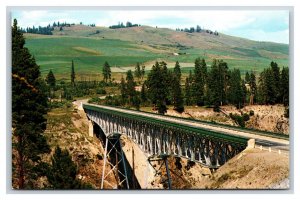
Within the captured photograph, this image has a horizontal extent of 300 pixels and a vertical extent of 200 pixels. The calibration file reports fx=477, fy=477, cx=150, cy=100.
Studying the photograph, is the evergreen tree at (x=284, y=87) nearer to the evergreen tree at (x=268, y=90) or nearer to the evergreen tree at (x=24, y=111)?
the evergreen tree at (x=268, y=90)

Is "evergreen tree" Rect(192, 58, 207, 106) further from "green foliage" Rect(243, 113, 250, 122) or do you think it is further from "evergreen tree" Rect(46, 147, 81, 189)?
"evergreen tree" Rect(46, 147, 81, 189)

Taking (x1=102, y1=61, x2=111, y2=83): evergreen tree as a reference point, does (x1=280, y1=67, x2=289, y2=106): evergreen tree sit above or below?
below

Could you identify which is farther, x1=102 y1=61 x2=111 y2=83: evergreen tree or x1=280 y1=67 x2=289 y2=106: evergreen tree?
x1=102 y1=61 x2=111 y2=83: evergreen tree

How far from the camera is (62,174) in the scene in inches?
1436

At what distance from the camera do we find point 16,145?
35.4 m

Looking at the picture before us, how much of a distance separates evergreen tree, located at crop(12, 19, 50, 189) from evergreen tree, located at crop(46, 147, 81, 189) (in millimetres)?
1372

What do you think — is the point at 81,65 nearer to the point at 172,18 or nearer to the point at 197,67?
the point at 197,67

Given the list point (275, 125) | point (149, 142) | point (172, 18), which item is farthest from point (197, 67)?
point (172, 18)

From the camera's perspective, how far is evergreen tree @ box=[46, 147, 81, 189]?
34.2m

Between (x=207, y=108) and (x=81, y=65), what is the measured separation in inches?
2810

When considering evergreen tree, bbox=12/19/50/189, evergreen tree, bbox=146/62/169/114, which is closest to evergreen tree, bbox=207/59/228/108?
evergreen tree, bbox=146/62/169/114

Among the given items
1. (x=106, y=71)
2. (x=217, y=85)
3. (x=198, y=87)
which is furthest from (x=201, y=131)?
(x=106, y=71)

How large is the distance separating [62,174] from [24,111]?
18.3ft

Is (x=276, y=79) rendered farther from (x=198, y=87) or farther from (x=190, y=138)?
(x=190, y=138)
